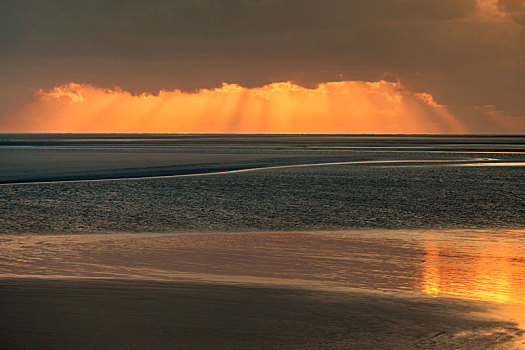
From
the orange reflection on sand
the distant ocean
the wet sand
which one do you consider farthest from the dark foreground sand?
the distant ocean

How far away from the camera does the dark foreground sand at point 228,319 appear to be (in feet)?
26.9

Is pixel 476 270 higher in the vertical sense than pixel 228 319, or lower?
higher

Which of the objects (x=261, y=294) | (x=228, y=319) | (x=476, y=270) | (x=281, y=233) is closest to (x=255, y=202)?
(x=281, y=233)

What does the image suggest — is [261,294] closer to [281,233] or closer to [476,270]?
[476,270]

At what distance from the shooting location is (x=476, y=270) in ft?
43.7

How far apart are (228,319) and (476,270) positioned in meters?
6.02

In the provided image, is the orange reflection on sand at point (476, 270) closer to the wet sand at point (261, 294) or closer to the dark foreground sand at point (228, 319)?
the wet sand at point (261, 294)

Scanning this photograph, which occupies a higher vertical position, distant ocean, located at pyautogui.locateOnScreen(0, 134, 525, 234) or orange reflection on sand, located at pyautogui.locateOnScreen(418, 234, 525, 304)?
distant ocean, located at pyautogui.locateOnScreen(0, 134, 525, 234)

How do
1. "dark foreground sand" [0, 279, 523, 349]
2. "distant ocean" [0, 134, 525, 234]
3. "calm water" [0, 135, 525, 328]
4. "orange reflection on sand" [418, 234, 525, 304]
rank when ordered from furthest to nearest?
"distant ocean" [0, 134, 525, 234], "calm water" [0, 135, 525, 328], "orange reflection on sand" [418, 234, 525, 304], "dark foreground sand" [0, 279, 523, 349]

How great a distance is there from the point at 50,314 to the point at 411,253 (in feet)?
28.5

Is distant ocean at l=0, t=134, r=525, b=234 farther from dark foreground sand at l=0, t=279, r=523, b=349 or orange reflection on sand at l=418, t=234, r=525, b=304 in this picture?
dark foreground sand at l=0, t=279, r=523, b=349

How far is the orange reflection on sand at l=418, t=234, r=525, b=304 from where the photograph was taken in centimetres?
1124

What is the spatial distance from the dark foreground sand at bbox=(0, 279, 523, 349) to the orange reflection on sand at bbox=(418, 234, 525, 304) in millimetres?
931

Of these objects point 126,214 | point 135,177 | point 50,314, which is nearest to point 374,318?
point 50,314
